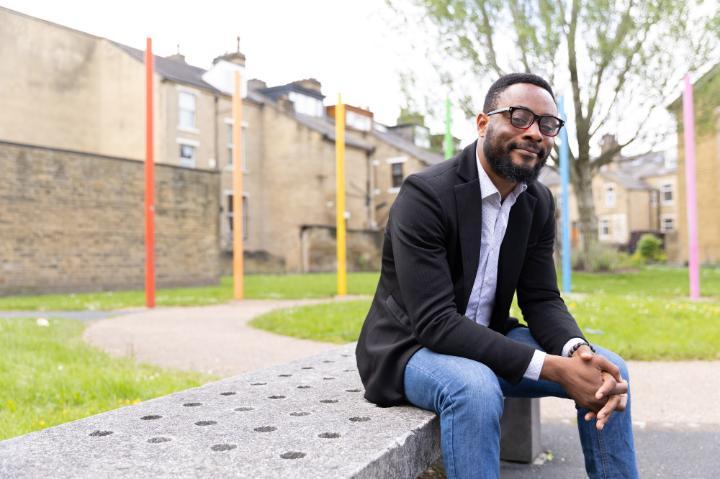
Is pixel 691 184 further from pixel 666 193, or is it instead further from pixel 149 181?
pixel 666 193

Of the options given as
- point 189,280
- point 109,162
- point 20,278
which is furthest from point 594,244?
point 20,278

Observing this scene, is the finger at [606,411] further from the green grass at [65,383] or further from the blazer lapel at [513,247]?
the green grass at [65,383]

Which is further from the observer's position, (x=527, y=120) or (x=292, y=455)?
(x=527, y=120)

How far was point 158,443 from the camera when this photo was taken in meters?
1.88

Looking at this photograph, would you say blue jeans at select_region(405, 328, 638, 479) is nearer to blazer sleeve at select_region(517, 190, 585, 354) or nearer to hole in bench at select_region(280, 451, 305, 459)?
blazer sleeve at select_region(517, 190, 585, 354)

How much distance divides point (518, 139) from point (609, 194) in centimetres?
5403

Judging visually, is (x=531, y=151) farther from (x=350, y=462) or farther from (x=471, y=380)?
(x=350, y=462)

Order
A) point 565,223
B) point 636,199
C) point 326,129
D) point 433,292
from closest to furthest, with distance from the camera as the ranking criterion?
point 433,292
point 565,223
point 326,129
point 636,199

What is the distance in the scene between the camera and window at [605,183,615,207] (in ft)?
173

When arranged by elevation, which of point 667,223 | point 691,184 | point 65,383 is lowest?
point 65,383

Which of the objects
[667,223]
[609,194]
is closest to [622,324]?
[609,194]

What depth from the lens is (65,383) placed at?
4648 millimetres

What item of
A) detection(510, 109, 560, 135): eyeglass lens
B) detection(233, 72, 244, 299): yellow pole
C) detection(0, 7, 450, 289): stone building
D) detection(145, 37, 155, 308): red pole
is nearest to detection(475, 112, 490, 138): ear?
detection(510, 109, 560, 135): eyeglass lens

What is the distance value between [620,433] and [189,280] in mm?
18383
